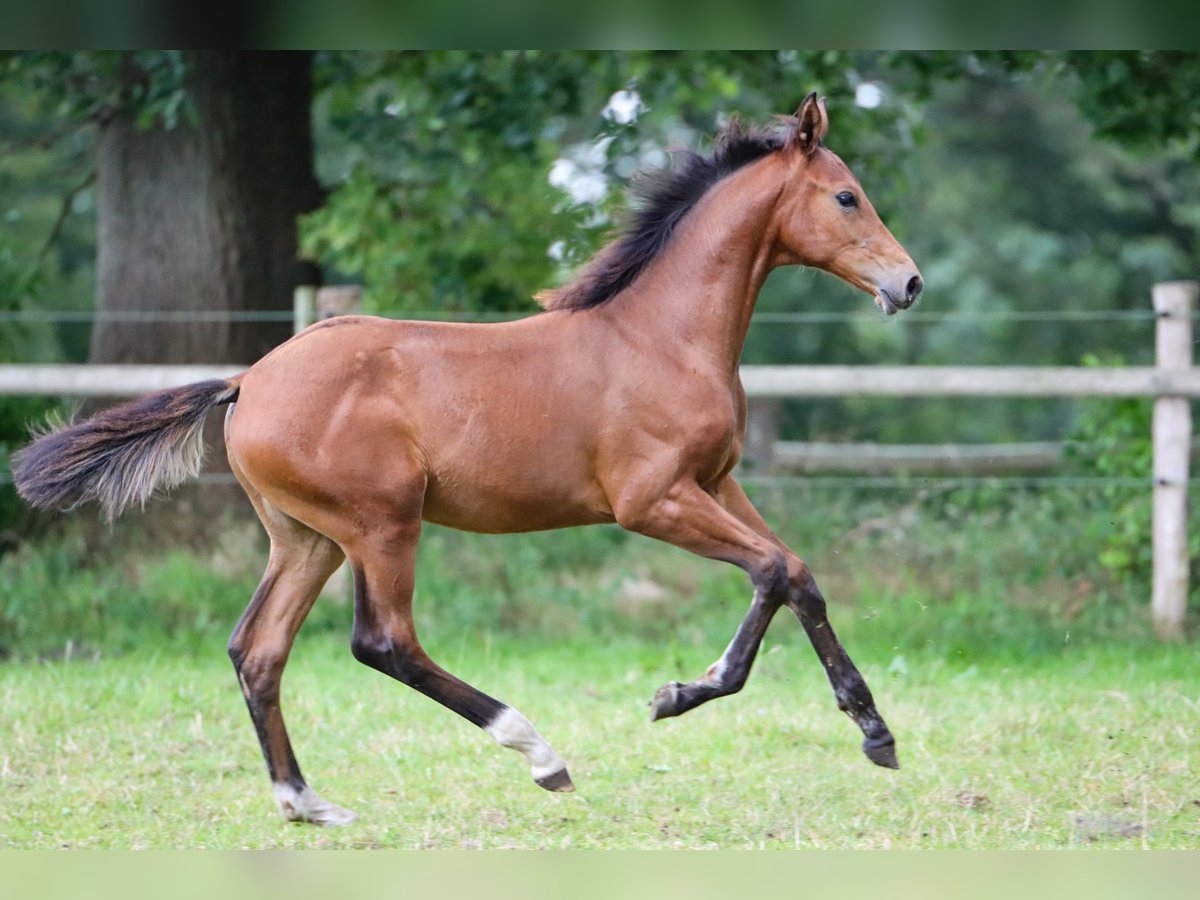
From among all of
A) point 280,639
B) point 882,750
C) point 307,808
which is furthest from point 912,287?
point 307,808

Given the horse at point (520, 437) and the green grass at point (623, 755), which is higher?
the horse at point (520, 437)

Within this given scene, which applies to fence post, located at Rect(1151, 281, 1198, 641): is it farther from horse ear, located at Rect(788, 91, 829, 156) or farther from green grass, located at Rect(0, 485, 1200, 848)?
horse ear, located at Rect(788, 91, 829, 156)

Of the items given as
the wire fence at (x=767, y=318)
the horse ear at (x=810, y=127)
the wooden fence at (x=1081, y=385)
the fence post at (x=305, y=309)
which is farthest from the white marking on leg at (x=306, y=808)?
the fence post at (x=305, y=309)

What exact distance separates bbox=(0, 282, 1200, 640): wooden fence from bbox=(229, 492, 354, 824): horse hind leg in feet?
8.87

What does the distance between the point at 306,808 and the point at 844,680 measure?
1857mm

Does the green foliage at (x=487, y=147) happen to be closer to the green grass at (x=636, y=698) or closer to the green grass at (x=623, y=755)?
the green grass at (x=636, y=698)

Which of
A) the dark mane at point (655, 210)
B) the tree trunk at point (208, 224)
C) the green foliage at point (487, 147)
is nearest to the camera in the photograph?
the dark mane at point (655, 210)

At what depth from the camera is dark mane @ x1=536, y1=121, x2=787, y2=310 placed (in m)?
4.96

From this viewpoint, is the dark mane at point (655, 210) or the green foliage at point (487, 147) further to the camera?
the green foliage at point (487, 147)

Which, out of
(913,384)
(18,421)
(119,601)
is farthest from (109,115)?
(913,384)

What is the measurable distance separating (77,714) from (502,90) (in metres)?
4.70

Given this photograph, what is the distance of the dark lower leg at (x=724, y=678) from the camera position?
4.52 metres

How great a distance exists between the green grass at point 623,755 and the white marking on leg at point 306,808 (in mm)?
80

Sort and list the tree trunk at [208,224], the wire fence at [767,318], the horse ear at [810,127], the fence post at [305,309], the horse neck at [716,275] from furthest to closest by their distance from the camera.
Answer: the tree trunk at [208,224] → the fence post at [305,309] → the wire fence at [767,318] → the horse neck at [716,275] → the horse ear at [810,127]
